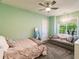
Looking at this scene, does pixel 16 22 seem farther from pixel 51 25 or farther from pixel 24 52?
pixel 51 25

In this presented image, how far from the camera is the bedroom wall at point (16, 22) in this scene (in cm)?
448

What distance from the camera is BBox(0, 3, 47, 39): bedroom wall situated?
4.48 m

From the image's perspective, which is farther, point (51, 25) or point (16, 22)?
point (51, 25)

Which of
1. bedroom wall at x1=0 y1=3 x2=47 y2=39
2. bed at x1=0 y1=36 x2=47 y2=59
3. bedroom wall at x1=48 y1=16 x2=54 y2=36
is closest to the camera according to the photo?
bed at x1=0 y1=36 x2=47 y2=59

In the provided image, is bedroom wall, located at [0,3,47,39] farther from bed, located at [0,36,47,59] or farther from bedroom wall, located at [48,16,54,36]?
bed, located at [0,36,47,59]

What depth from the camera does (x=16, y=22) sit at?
4.98 metres

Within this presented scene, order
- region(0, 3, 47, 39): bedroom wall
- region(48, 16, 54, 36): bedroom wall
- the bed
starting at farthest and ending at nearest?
region(48, 16, 54, 36): bedroom wall → region(0, 3, 47, 39): bedroom wall → the bed

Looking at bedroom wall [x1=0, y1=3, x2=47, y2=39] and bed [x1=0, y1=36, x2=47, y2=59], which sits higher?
bedroom wall [x1=0, y1=3, x2=47, y2=39]

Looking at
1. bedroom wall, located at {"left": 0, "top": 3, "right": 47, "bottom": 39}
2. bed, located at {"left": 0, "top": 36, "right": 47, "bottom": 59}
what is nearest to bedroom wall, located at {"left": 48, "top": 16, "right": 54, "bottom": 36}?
bedroom wall, located at {"left": 0, "top": 3, "right": 47, "bottom": 39}

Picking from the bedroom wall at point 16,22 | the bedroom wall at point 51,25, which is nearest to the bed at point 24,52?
the bedroom wall at point 16,22

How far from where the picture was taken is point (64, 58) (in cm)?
333

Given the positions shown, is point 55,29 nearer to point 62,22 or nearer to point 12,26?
point 62,22

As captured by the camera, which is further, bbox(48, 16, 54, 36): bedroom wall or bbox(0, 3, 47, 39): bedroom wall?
bbox(48, 16, 54, 36): bedroom wall

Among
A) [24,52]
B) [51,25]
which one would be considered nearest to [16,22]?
[24,52]
